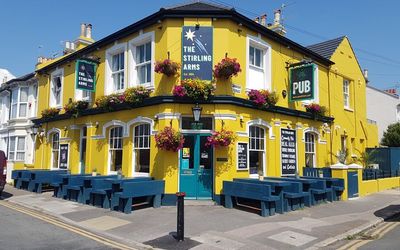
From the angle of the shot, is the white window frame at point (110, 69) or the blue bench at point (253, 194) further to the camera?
the white window frame at point (110, 69)

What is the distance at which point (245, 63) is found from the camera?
13945mm

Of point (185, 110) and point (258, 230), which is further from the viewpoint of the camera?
point (185, 110)

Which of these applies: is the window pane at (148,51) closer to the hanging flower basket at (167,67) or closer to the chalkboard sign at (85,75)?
the hanging flower basket at (167,67)

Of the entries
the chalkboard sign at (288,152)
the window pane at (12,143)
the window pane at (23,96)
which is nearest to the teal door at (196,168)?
the chalkboard sign at (288,152)

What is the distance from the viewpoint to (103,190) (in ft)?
39.5

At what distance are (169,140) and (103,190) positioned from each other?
2906mm

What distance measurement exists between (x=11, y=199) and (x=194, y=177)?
808 centimetres

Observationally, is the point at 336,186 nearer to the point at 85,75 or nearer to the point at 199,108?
the point at 199,108

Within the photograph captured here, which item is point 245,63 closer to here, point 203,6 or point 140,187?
point 203,6

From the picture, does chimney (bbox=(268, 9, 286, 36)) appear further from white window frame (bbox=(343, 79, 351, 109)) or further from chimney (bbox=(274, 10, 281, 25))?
white window frame (bbox=(343, 79, 351, 109))

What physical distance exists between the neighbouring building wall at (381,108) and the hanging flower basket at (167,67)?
28.8 metres

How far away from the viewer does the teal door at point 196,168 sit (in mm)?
12750

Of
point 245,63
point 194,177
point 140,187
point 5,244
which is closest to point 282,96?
point 245,63

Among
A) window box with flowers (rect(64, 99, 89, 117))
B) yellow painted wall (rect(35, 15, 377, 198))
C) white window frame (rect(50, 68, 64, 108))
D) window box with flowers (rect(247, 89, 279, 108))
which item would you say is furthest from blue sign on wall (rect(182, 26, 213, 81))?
white window frame (rect(50, 68, 64, 108))
